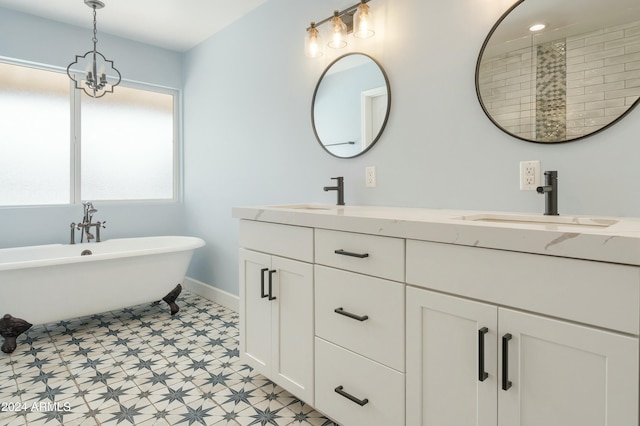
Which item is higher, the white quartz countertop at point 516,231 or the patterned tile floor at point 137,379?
the white quartz countertop at point 516,231

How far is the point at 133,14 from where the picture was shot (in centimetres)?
320

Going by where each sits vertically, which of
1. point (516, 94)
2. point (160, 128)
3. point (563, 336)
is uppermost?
point (160, 128)

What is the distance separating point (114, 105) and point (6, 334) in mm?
2283

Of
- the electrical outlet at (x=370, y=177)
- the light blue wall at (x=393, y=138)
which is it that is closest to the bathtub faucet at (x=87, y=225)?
the light blue wall at (x=393, y=138)

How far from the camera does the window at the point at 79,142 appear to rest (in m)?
3.30

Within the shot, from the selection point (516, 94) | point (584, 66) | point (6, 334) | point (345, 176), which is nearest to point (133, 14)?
point (345, 176)

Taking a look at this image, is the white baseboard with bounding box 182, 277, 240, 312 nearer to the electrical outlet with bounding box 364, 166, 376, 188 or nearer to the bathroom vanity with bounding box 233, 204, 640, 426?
the bathroom vanity with bounding box 233, 204, 640, 426

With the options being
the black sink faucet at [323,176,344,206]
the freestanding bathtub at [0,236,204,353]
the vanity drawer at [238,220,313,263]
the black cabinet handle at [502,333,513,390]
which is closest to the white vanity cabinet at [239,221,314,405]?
the vanity drawer at [238,220,313,263]

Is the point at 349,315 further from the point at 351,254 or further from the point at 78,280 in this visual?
the point at 78,280

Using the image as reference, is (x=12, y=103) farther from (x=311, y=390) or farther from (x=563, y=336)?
(x=563, y=336)

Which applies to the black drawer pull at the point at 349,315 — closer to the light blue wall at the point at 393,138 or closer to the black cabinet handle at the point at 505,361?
the black cabinet handle at the point at 505,361

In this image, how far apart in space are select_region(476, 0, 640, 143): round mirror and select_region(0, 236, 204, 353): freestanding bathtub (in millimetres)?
2580

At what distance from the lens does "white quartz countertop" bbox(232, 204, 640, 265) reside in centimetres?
94

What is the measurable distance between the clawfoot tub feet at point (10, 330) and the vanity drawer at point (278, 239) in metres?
1.67
